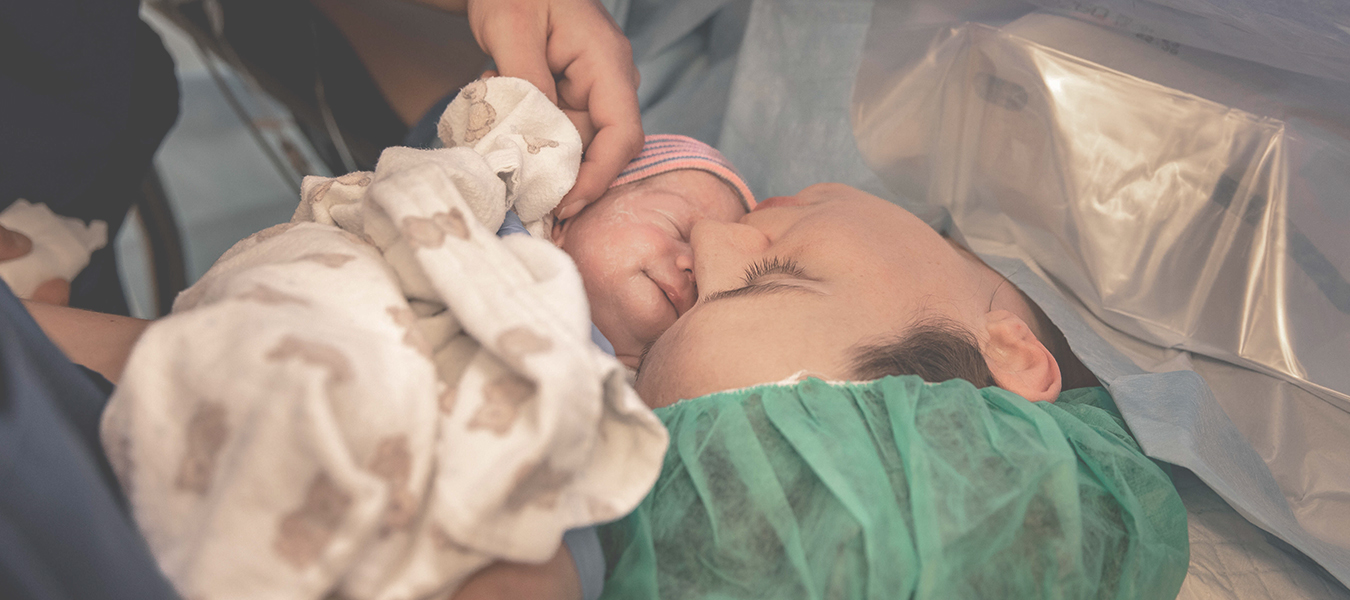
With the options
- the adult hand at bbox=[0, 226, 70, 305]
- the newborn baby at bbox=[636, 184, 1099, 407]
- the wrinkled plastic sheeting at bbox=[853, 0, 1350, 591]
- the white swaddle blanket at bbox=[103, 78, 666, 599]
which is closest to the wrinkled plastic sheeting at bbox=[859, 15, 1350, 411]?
the wrinkled plastic sheeting at bbox=[853, 0, 1350, 591]

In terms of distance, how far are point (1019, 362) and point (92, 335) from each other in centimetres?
86

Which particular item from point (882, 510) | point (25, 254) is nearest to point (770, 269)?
point (882, 510)

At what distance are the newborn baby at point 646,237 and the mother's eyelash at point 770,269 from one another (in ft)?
0.38

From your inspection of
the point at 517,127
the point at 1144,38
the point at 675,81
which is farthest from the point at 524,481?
the point at 675,81

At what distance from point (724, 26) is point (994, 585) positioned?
118 cm

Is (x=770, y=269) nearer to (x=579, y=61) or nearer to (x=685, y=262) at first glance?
(x=685, y=262)

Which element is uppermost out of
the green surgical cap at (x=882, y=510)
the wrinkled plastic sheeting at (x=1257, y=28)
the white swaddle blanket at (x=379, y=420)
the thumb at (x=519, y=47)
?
the wrinkled plastic sheeting at (x=1257, y=28)

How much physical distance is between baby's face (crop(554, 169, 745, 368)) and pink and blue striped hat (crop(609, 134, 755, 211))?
0.09ft

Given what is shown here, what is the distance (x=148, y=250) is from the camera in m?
1.34

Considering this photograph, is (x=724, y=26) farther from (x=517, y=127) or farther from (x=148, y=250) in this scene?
(x=148, y=250)

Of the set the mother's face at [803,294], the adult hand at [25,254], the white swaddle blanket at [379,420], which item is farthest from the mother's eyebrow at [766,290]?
the adult hand at [25,254]

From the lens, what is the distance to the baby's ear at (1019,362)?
733mm

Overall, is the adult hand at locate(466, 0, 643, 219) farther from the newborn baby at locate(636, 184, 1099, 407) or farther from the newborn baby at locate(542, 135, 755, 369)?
the newborn baby at locate(636, 184, 1099, 407)

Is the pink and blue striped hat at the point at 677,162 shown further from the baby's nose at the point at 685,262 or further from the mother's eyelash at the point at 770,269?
the mother's eyelash at the point at 770,269
